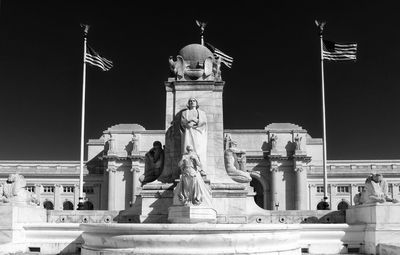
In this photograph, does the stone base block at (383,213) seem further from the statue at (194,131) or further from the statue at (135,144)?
the statue at (135,144)

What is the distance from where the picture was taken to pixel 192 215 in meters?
14.1

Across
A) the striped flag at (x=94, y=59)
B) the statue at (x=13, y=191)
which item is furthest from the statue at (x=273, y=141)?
the statue at (x=13, y=191)

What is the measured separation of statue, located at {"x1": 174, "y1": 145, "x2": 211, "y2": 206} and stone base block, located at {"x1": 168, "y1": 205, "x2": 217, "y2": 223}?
7.8 inches

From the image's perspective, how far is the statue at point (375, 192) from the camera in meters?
15.4

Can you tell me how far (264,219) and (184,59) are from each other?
7.06 meters

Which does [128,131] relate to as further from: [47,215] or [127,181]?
[47,215]

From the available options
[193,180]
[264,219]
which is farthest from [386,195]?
[193,180]

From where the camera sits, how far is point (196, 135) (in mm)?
16641

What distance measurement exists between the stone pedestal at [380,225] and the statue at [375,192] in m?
0.29

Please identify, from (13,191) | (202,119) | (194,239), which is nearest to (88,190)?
(13,191)

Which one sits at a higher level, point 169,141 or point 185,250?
point 169,141

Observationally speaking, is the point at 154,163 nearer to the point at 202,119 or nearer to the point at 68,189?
the point at 202,119

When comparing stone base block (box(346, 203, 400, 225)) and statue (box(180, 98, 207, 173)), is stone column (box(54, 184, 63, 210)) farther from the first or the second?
stone base block (box(346, 203, 400, 225))

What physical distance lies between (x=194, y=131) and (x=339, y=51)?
18.9 metres
